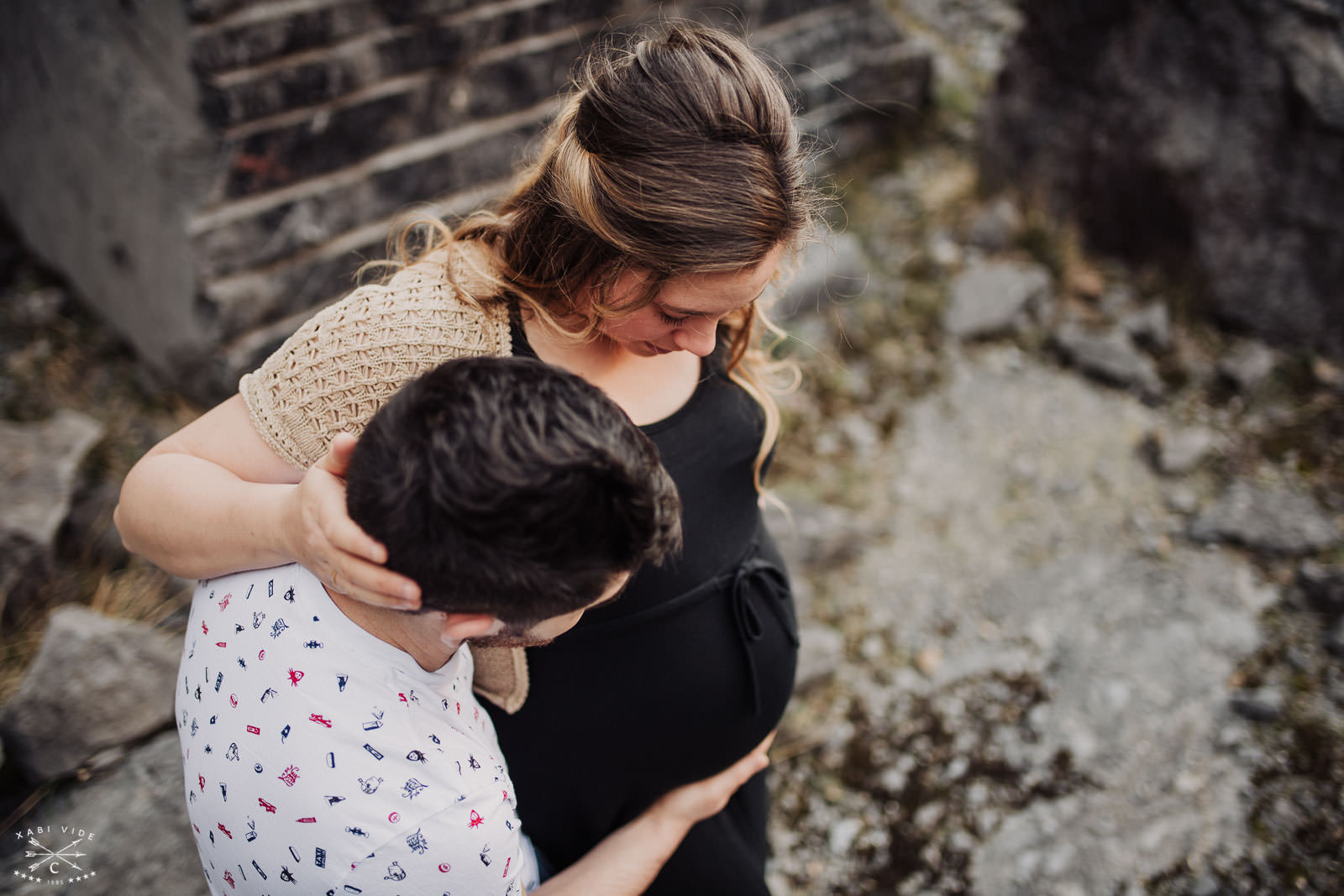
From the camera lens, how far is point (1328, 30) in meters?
3.11

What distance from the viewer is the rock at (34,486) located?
2.23 meters

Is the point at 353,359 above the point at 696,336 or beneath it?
above

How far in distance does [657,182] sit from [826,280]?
2482mm

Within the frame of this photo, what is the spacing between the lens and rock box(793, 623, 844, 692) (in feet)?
8.66

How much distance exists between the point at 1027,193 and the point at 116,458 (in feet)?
12.4

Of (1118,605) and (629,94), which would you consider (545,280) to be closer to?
(629,94)

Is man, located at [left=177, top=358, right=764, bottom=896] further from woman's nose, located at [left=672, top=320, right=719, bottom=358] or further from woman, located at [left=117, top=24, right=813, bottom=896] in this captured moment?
woman's nose, located at [left=672, top=320, right=719, bottom=358]

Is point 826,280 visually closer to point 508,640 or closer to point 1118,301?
point 1118,301

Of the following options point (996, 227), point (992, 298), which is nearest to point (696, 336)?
point (992, 298)

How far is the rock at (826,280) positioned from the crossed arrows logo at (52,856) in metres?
2.83

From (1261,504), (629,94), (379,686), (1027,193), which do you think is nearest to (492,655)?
(379,686)

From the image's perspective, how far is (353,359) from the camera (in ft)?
4.33

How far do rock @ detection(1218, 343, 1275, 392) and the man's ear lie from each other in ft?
10.9

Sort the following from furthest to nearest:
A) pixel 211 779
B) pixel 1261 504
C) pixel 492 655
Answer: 1. pixel 1261 504
2. pixel 492 655
3. pixel 211 779
